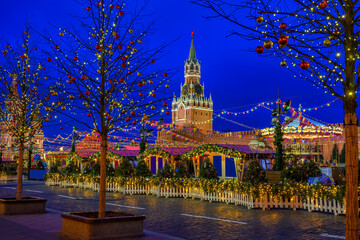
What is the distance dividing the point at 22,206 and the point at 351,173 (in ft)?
34.9

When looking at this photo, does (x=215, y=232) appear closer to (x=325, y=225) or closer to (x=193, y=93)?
(x=325, y=225)

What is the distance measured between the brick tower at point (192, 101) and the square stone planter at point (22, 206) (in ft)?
387

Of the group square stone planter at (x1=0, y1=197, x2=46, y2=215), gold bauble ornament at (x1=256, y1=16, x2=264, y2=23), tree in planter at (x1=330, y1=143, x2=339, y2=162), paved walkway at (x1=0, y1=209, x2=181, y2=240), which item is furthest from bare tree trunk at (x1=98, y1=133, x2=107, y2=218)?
tree in planter at (x1=330, y1=143, x2=339, y2=162)

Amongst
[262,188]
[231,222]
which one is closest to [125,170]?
[262,188]

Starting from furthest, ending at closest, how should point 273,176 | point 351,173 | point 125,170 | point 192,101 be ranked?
point 192,101, point 125,170, point 273,176, point 351,173

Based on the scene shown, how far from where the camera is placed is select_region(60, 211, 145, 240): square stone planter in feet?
27.0

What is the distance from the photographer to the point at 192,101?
435 ft

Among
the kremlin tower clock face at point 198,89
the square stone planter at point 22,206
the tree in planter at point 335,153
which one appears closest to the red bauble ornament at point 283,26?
the square stone planter at point 22,206

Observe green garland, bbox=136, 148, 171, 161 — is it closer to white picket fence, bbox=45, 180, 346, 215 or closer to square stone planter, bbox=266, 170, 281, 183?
white picket fence, bbox=45, 180, 346, 215

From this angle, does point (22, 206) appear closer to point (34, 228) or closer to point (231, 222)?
point (34, 228)

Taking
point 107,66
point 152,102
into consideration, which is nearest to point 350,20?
point 152,102

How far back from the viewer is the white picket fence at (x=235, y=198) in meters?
14.0

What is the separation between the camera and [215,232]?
9.81 m

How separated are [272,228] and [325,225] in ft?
5.74
